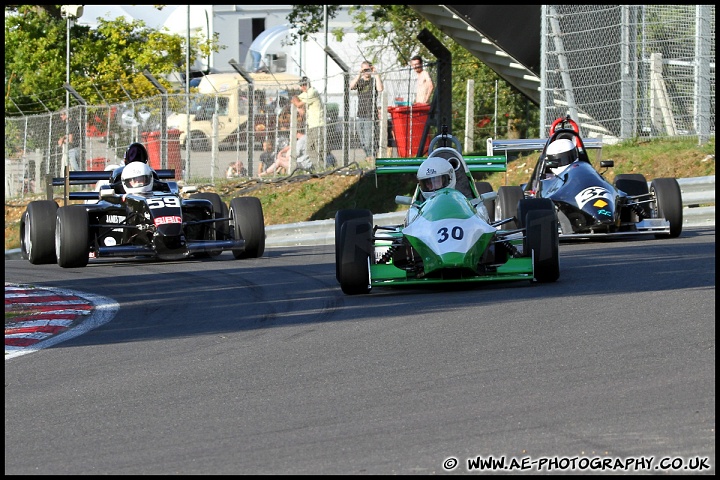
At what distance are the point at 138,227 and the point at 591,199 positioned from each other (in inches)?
198

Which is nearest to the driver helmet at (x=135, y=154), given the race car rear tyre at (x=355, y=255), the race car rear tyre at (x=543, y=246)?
the race car rear tyre at (x=355, y=255)

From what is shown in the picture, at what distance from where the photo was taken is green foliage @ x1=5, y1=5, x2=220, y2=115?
33.2 m

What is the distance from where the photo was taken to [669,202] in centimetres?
1424

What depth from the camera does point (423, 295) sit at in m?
10.4

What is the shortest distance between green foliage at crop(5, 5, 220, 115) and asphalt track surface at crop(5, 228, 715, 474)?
23.0 metres

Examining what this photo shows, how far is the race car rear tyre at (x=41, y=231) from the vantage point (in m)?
14.9

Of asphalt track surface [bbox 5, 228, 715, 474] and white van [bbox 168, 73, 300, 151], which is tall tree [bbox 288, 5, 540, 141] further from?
asphalt track surface [bbox 5, 228, 715, 474]

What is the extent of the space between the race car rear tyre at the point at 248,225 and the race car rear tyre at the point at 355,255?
455 centimetres

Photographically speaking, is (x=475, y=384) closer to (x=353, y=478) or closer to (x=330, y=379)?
(x=330, y=379)

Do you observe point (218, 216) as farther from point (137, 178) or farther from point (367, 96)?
point (367, 96)

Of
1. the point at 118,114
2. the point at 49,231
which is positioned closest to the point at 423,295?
the point at 49,231

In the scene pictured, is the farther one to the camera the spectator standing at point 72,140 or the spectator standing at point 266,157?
the spectator standing at point 72,140

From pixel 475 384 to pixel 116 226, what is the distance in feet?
27.6

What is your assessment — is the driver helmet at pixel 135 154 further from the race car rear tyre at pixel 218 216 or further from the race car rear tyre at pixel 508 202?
the race car rear tyre at pixel 508 202
